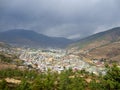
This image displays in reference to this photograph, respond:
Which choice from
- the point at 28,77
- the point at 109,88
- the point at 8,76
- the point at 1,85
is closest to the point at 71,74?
the point at 28,77

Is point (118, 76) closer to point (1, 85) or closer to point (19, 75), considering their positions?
point (1, 85)

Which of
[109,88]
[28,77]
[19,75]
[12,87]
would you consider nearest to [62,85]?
[12,87]

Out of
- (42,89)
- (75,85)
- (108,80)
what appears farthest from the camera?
(75,85)

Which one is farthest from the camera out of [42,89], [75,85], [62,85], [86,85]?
[86,85]

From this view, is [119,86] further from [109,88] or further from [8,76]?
[8,76]

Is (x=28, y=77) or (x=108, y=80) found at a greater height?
(x=28, y=77)

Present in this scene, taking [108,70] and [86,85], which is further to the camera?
[86,85]

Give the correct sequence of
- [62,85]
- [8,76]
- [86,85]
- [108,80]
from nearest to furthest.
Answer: [108,80] < [62,85] < [86,85] < [8,76]

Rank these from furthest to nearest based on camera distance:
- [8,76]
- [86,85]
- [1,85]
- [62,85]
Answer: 1. [8,76]
2. [86,85]
3. [62,85]
4. [1,85]

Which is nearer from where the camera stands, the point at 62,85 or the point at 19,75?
the point at 62,85
